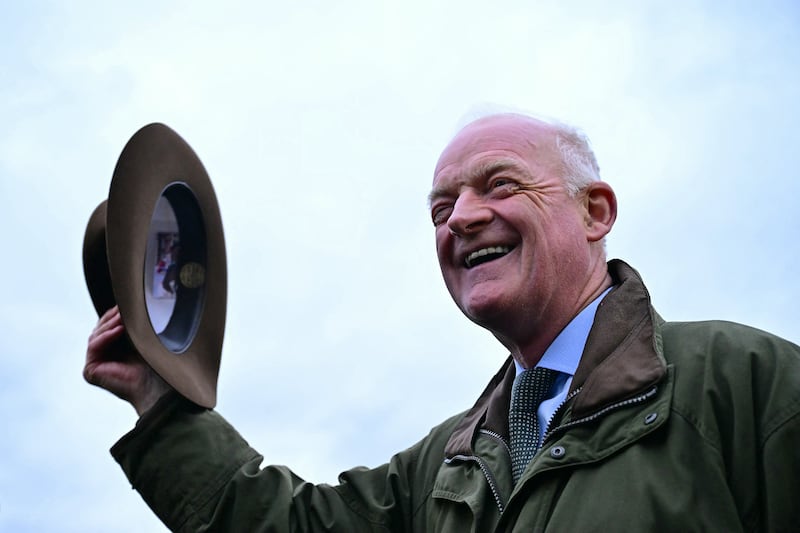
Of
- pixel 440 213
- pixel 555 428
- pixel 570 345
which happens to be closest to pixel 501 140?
pixel 440 213

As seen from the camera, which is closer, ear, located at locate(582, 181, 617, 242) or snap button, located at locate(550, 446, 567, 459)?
snap button, located at locate(550, 446, 567, 459)

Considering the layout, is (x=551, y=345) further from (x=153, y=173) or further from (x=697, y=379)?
(x=153, y=173)

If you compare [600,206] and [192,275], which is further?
[192,275]

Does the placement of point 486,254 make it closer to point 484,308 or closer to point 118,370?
point 484,308

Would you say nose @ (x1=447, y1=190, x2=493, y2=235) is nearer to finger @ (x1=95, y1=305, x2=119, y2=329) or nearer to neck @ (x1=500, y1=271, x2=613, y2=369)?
neck @ (x1=500, y1=271, x2=613, y2=369)

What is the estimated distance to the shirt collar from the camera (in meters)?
3.31

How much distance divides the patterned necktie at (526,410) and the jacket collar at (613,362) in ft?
0.23

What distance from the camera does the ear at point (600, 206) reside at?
361cm

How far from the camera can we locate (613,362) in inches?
118

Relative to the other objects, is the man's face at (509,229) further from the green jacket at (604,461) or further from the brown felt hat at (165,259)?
the brown felt hat at (165,259)

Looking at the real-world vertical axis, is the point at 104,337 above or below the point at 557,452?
above

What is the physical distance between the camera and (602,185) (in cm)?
367

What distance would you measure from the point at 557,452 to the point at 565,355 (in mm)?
539

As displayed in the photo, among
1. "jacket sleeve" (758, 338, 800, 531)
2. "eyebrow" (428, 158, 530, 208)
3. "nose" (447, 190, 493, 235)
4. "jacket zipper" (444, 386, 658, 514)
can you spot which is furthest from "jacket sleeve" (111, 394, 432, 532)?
"jacket sleeve" (758, 338, 800, 531)
